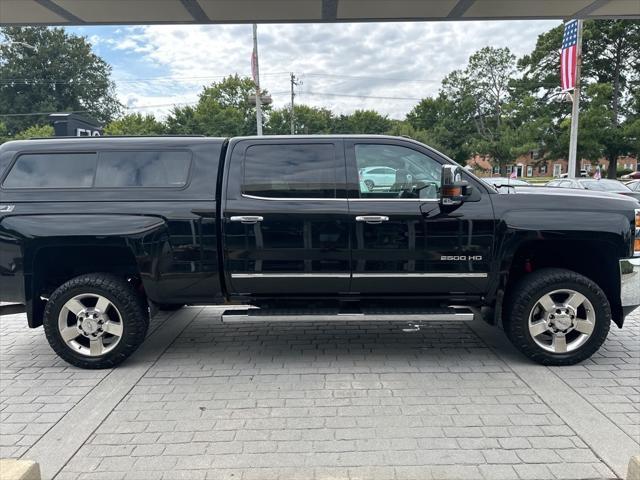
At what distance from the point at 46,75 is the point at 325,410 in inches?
2905

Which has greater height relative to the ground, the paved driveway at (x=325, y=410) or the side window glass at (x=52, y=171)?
the side window glass at (x=52, y=171)

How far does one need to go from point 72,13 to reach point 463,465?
190 inches

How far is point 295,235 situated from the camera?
420 centimetres

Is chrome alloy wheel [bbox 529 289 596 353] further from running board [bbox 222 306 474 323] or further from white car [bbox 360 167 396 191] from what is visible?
white car [bbox 360 167 396 191]

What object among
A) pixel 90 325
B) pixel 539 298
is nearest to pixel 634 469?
pixel 539 298

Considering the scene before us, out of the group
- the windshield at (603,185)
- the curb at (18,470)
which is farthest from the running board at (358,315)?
the windshield at (603,185)

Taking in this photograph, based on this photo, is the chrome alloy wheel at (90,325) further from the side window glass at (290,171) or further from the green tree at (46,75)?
the green tree at (46,75)

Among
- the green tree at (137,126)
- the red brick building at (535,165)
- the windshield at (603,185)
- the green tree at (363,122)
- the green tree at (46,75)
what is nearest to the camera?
the windshield at (603,185)

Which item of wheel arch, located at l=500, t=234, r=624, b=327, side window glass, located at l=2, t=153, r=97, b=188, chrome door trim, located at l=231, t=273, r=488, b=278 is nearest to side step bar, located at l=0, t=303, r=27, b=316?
side window glass, located at l=2, t=153, r=97, b=188

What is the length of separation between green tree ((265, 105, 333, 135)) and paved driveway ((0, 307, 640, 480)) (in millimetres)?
51174

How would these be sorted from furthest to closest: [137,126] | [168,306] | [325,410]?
1. [137,126]
2. [168,306]
3. [325,410]

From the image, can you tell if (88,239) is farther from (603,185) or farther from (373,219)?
(603,185)

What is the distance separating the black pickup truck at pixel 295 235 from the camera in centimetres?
417

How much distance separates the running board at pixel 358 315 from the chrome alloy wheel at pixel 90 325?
105cm
